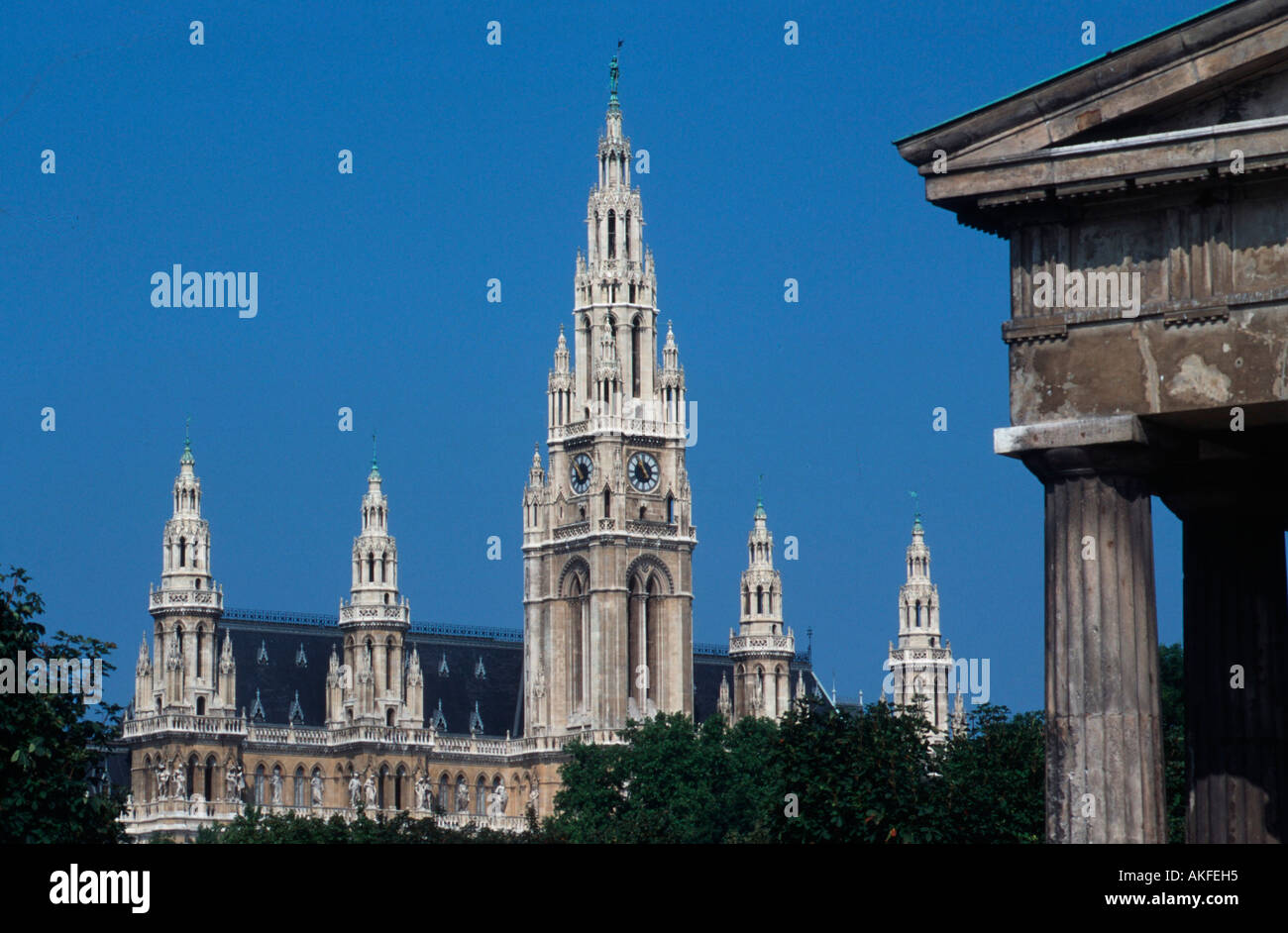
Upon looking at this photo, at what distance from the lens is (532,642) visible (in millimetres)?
172250

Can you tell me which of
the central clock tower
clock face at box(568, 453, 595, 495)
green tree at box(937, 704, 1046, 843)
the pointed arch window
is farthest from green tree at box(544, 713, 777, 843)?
green tree at box(937, 704, 1046, 843)

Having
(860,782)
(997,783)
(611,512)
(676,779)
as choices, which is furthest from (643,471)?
(860,782)

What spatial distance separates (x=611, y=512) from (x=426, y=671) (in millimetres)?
20621

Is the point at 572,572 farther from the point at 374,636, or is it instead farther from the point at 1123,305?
the point at 1123,305

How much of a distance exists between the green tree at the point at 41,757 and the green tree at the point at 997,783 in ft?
76.9

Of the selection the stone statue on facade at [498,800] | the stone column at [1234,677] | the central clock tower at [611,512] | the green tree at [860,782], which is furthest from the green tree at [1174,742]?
the stone statue on facade at [498,800]

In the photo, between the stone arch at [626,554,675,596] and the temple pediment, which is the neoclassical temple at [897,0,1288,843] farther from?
the stone arch at [626,554,675,596]

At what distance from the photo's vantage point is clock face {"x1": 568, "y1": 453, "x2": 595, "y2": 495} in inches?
6752

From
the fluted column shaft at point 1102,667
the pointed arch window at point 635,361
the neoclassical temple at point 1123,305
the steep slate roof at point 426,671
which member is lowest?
A: the fluted column shaft at point 1102,667

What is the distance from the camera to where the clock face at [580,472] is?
172m

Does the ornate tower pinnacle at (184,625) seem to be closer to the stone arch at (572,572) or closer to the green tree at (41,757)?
the stone arch at (572,572)

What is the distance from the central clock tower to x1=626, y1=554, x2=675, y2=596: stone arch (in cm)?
6

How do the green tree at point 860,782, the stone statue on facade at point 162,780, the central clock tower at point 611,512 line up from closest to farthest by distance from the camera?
the green tree at point 860,782, the stone statue on facade at point 162,780, the central clock tower at point 611,512
